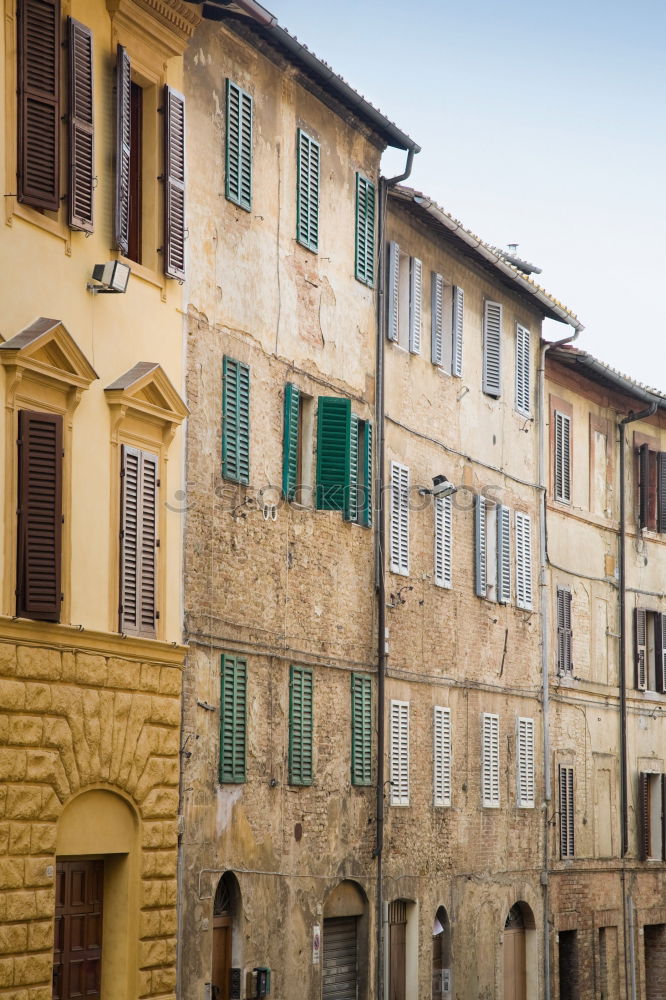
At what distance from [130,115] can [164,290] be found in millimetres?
1797

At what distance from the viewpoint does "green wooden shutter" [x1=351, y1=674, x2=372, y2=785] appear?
2314 cm

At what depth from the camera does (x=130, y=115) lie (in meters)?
17.8

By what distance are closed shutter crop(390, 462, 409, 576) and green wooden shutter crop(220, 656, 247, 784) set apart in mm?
5037

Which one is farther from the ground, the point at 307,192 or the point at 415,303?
the point at 307,192

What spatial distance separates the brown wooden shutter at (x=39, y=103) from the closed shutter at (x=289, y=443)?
20.5ft

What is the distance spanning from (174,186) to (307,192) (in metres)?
4.46

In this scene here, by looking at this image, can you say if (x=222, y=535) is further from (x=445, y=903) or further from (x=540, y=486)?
(x=540, y=486)

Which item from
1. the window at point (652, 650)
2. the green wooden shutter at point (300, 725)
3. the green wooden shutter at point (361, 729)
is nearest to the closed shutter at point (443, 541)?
the green wooden shutter at point (361, 729)

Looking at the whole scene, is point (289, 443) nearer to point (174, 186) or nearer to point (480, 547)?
point (174, 186)

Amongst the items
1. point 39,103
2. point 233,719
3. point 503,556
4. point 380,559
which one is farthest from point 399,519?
point 39,103

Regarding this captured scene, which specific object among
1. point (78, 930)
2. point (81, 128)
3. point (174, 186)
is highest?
point (174, 186)

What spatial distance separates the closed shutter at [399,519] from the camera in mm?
24781

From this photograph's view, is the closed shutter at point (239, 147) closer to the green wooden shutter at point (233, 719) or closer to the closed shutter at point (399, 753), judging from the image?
the green wooden shutter at point (233, 719)

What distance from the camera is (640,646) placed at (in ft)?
114
